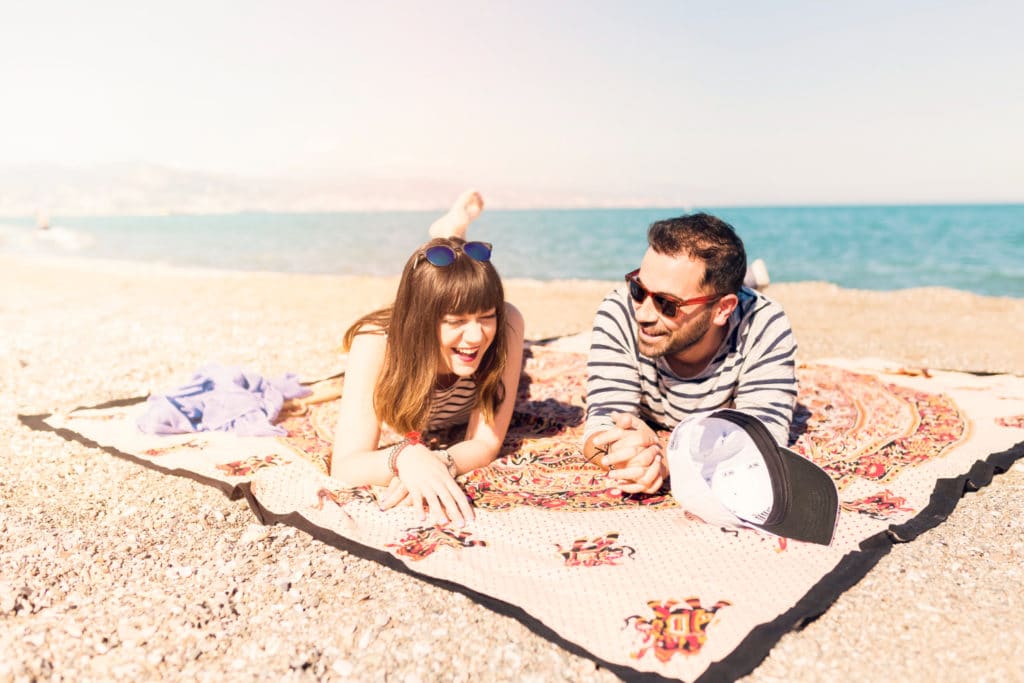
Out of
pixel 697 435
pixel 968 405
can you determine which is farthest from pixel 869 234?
pixel 697 435

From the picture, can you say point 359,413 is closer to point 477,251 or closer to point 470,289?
point 470,289

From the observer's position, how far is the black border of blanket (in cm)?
241

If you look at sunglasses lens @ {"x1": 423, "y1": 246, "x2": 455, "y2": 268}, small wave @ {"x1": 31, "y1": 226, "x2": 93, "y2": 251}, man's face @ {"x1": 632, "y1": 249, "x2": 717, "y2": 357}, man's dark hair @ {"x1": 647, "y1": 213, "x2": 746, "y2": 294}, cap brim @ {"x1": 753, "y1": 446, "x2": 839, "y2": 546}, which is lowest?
small wave @ {"x1": 31, "y1": 226, "x2": 93, "y2": 251}

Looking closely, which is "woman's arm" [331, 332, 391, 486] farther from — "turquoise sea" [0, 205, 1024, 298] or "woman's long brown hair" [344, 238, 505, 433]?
"turquoise sea" [0, 205, 1024, 298]

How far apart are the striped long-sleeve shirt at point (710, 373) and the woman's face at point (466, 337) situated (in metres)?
0.79

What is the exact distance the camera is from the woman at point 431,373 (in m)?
3.49

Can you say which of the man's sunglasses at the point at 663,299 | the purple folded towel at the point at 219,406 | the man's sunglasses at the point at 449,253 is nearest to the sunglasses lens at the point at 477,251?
the man's sunglasses at the point at 449,253

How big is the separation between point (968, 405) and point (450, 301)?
455 cm

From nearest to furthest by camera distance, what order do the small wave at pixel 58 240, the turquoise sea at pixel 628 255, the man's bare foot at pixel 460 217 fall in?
the man's bare foot at pixel 460 217 → the turquoise sea at pixel 628 255 → the small wave at pixel 58 240

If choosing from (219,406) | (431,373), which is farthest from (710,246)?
(219,406)

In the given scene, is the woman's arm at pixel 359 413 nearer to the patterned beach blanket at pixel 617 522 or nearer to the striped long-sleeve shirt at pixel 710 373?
the patterned beach blanket at pixel 617 522

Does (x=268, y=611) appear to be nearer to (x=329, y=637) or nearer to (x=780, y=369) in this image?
(x=329, y=637)

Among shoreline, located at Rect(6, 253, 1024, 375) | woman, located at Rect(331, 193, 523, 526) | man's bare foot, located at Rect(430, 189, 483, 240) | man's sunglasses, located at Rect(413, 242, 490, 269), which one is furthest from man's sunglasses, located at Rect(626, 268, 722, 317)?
shoreline, located at Rect(6, 253, 1024, 375)

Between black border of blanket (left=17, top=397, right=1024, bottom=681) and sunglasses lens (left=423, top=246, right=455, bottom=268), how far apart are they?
1.41m
